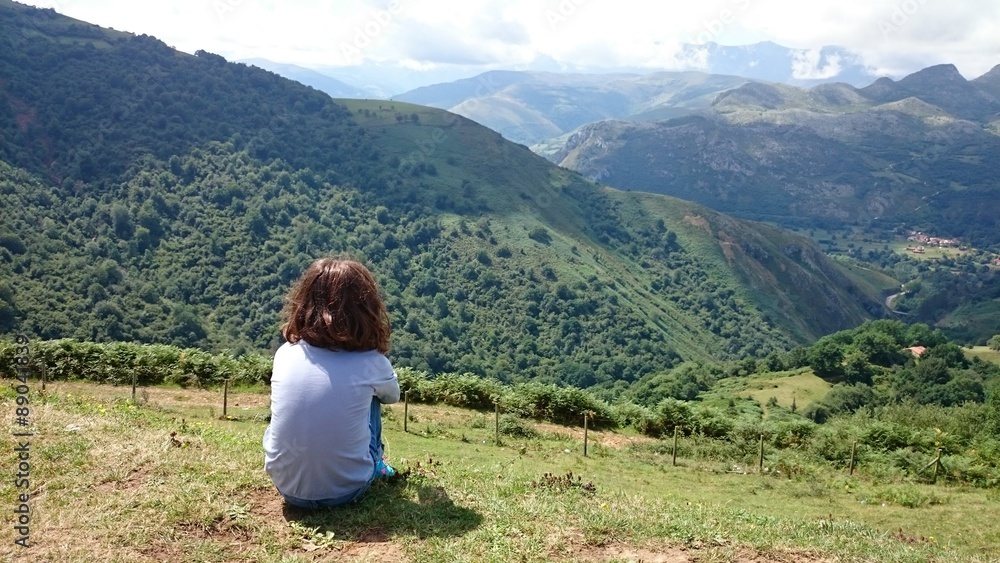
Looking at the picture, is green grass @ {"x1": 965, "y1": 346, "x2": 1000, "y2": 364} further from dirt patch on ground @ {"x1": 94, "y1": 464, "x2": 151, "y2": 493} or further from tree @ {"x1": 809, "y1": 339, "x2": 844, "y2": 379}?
dirt patch on ground @ {"x1": 94, "y1": 464, "x2": 151, "y2": 493}

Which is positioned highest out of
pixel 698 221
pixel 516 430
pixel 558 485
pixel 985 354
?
pixel 698 221

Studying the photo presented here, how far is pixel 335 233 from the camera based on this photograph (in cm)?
9244

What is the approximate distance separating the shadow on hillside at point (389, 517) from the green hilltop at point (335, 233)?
5359 cm

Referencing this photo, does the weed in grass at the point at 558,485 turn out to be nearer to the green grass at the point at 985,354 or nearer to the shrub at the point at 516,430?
the shrub at the point at 516,430

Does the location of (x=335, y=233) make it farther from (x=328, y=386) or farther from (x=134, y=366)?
(x=328, y=386)

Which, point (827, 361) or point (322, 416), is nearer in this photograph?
point (322, 416)

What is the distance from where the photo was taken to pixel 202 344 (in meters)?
58.2

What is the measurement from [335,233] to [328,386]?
299ft

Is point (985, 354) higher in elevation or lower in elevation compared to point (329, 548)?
lower

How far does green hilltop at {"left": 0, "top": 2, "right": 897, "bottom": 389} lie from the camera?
64938 millimetres

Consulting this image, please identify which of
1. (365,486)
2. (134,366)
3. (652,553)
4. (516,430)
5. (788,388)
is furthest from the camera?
(788,388)

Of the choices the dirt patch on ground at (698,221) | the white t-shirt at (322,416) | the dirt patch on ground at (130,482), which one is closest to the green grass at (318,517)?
the dirt patch on ground at (130,482)

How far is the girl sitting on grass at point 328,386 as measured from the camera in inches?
190

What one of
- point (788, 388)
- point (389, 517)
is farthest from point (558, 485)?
point (788, 388)
